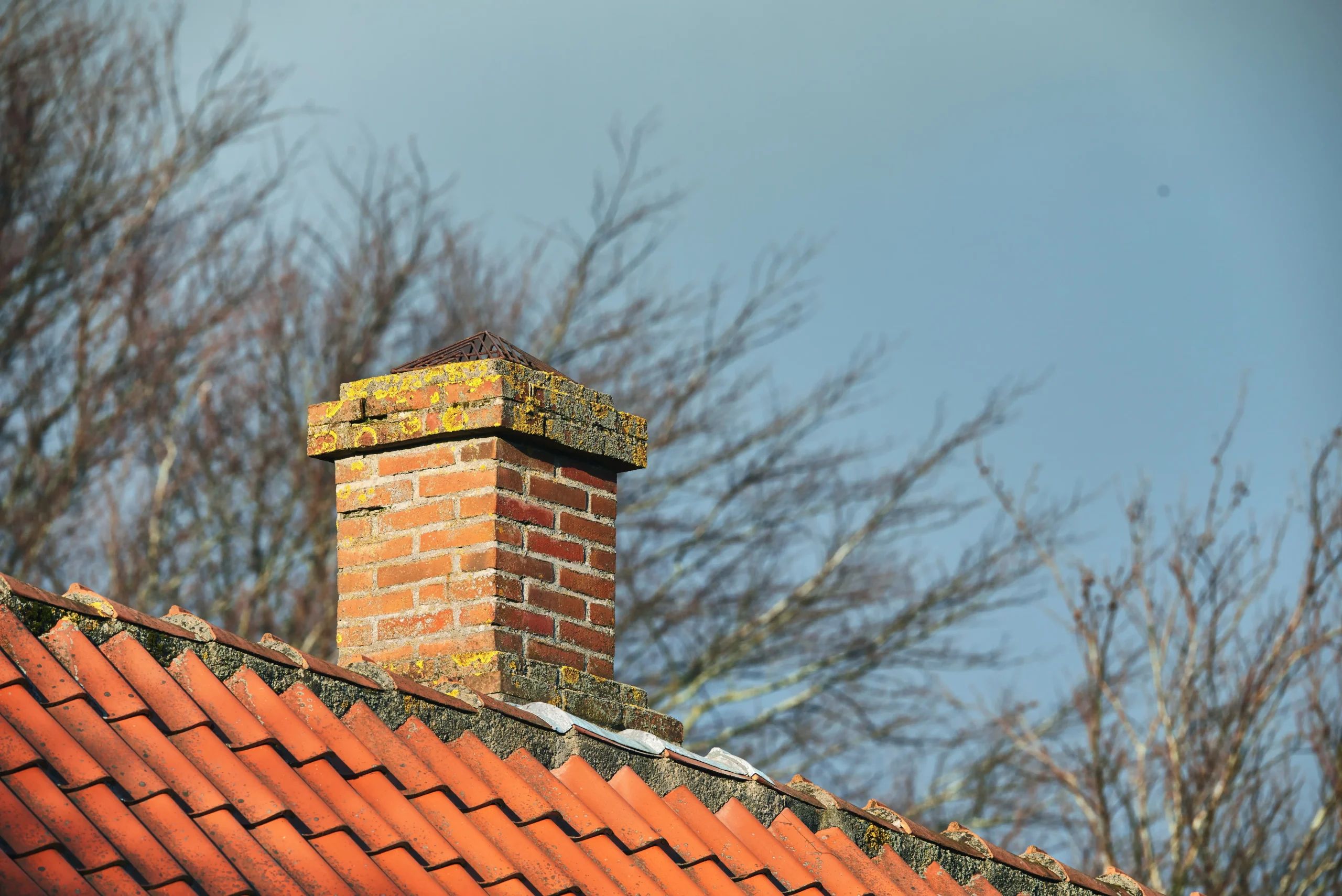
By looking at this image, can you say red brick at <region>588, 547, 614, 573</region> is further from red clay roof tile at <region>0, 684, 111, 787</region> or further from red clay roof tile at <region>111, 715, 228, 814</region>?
red clay roof tile at <region>0, 684, 111, 787</region>

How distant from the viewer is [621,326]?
18.7 m

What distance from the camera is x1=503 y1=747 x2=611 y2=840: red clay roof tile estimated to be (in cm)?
373

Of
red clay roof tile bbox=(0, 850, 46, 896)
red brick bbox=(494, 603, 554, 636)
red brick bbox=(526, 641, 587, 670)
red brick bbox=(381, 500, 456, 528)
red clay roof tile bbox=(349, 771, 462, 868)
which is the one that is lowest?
red clay roof tile bbox=(0, 850, 46, 896)

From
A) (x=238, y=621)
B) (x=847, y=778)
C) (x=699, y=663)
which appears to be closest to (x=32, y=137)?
(x=238, y=621)

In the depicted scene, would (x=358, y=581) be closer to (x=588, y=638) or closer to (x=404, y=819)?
(x=588, y=638)

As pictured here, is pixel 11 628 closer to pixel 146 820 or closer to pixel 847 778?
pixel 146 820

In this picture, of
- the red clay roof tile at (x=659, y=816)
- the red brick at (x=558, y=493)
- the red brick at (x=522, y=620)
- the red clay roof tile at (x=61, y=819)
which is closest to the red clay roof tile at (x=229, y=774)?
the red clay roof tile at (x=61, y=819)

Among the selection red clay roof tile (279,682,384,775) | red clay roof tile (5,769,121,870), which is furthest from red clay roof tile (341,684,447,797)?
red clay roof tile (5,769,121,870)

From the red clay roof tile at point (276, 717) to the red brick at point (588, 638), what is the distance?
53.8 inches

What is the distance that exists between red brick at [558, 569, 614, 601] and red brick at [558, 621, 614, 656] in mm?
111

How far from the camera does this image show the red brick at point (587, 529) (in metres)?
5.02

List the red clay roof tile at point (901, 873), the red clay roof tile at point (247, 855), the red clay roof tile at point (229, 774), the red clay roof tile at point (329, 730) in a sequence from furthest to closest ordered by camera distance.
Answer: the red clay roof tile at point (901, 873) → the red clay roof tile at point (329, 730) → the red clay roof tile at point (229, 774) → the red clay roof tile at point (247, 855)

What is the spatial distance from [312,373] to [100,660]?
48.3 ft

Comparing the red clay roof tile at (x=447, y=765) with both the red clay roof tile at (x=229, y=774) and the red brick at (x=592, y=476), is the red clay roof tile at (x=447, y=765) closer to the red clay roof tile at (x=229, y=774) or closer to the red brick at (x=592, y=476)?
the red clay roof tile at (x=229, y=774)
